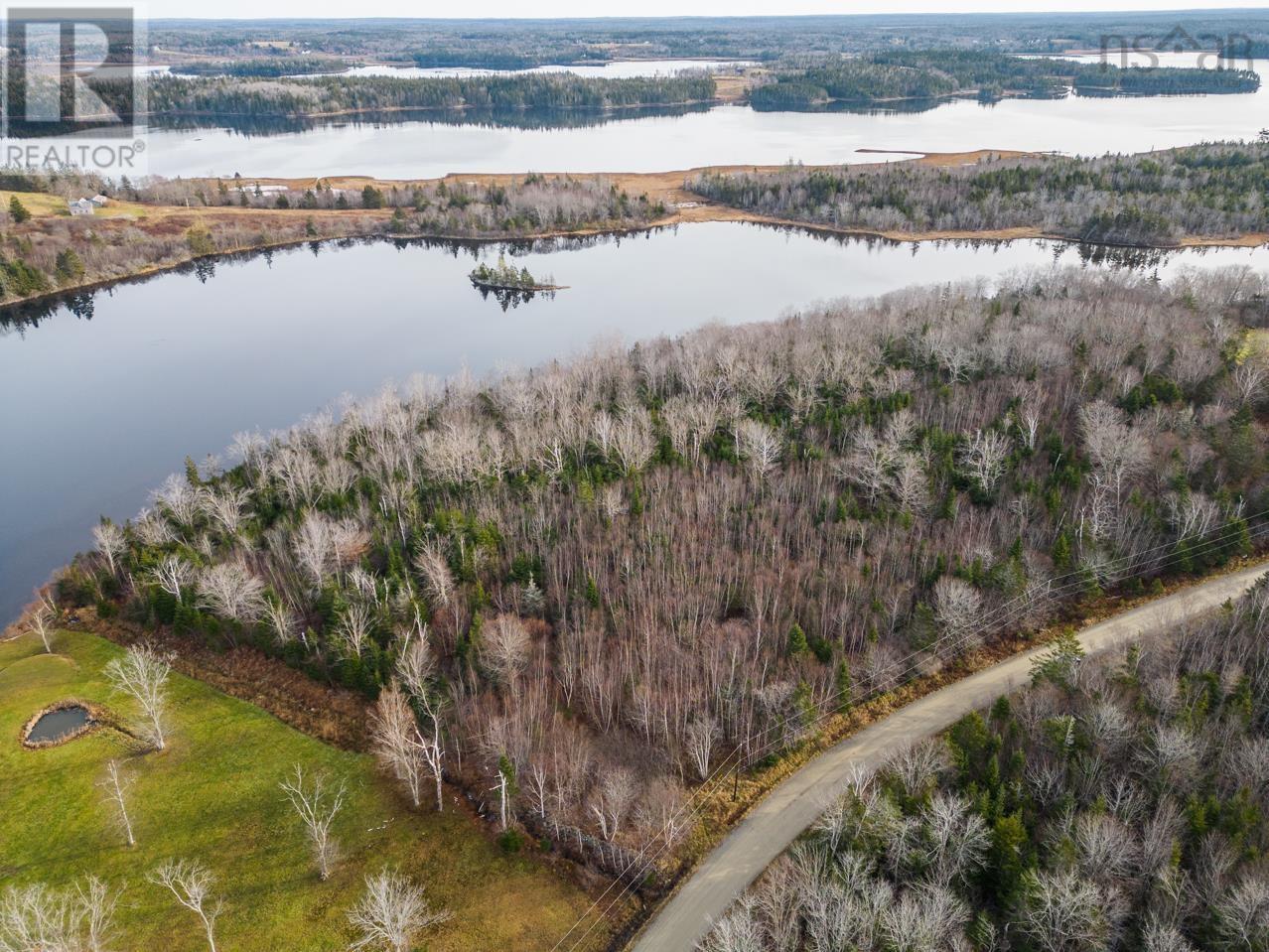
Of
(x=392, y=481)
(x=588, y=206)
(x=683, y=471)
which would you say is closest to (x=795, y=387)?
(x=683, y=471)

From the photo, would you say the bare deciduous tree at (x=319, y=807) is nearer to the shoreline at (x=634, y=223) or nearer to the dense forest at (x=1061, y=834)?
the dense forest at (x=1061, y=834)

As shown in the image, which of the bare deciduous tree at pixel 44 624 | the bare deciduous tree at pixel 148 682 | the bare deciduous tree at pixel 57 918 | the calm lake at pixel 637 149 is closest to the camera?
the bare deciduous tree at pixel 57 918

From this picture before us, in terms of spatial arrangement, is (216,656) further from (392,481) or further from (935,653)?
(935,653)

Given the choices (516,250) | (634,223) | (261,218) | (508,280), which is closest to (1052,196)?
(634,223)

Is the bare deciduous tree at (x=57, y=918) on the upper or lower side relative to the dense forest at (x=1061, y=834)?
lower

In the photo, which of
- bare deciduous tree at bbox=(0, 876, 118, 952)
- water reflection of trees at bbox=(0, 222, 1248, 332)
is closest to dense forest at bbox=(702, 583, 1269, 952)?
bare deciduous tree at bbox=(0, 876, 118, 952)

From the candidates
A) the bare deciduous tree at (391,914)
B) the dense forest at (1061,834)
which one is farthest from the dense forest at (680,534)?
the dense forest at (1061,834)

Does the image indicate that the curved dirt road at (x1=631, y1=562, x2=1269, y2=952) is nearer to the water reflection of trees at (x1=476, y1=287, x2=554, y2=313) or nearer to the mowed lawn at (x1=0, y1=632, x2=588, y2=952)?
the mowed lawn at (x1=0, y1=632, x2=588, y2=952)
